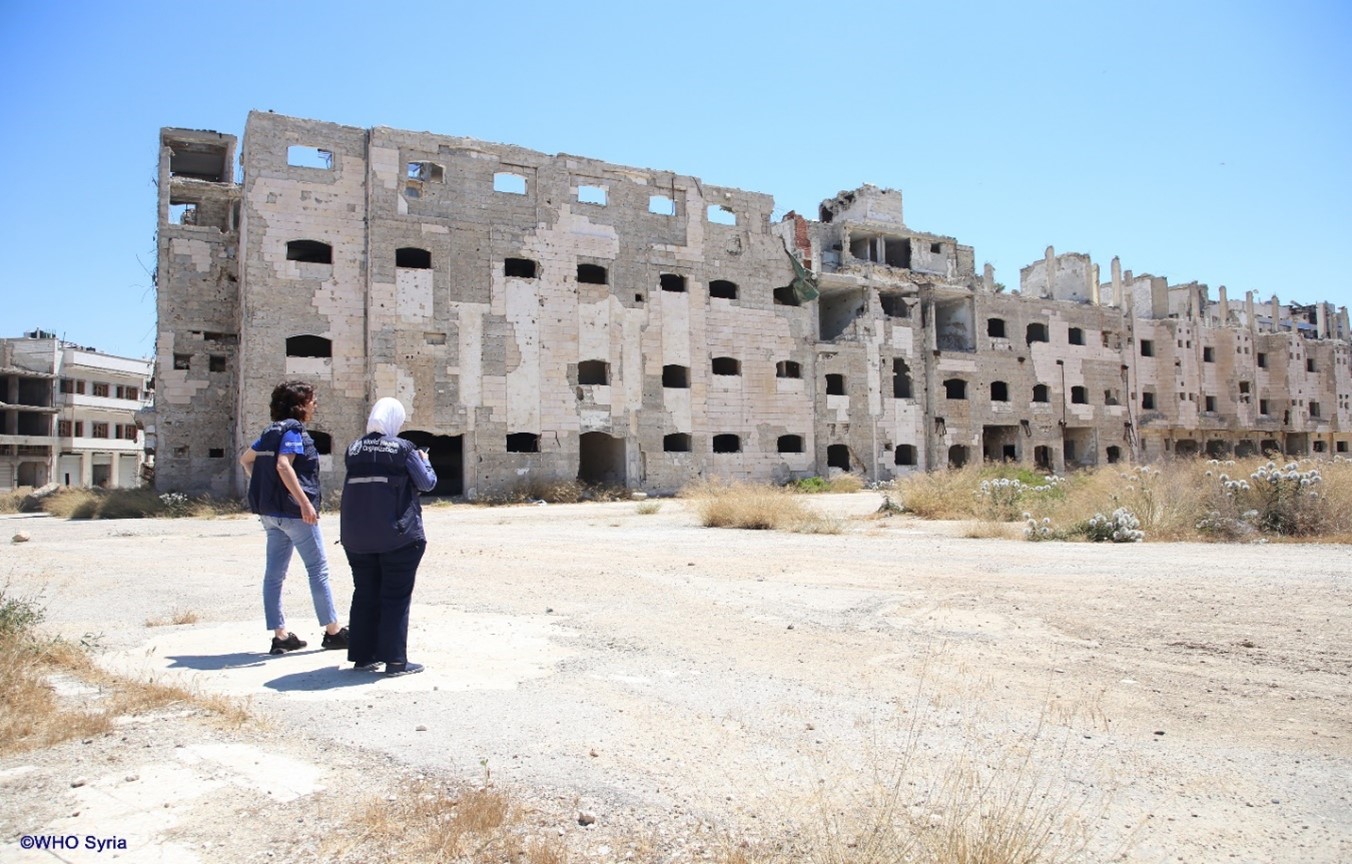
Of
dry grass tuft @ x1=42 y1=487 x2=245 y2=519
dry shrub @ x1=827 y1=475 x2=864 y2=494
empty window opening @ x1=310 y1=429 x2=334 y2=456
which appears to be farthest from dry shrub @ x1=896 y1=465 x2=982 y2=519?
dry grass tuft @ x1=42 y1=487 x2=245 y2=519

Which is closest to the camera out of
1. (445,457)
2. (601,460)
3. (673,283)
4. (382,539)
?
(382,539)

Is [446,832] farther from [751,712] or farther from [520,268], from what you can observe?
[520,268]

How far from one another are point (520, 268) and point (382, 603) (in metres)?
22.5

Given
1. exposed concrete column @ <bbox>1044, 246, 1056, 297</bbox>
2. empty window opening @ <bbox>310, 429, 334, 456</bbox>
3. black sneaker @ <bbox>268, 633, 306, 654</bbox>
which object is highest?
exposed concrete column @ <bbox>1044, 246, 1056, 297</bbox>

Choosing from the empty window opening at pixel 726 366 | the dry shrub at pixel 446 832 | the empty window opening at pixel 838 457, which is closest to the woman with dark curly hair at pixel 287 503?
the dry shrub at pixel 446 832

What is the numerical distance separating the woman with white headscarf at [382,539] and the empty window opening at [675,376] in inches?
907

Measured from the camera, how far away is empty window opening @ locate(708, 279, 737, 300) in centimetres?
2891

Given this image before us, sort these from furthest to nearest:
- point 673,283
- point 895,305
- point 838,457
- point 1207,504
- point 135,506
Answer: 1. point 895,305
2. point 838,457
3. point 673,283
4. point 135,506
5. point 1207,504

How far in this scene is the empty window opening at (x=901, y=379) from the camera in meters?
32.0

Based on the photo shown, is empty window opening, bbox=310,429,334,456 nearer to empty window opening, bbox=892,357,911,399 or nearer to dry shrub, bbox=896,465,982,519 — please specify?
dry shrub, bbox=896,465,982,519

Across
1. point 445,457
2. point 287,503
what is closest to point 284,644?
point 287,503

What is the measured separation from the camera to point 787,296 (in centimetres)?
3031

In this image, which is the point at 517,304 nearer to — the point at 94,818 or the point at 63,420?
the point at 94,818

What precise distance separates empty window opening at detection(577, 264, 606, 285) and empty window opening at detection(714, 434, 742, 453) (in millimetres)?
6450
